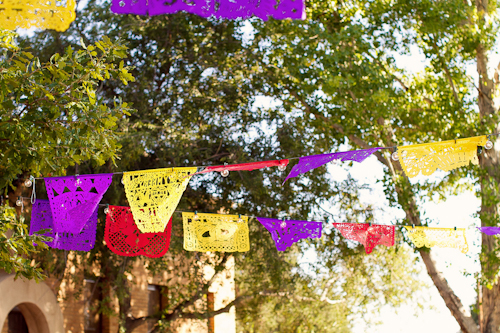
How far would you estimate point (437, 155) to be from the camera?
6.26 m

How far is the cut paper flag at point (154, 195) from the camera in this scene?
5.99 meters

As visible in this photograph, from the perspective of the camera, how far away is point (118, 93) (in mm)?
10828

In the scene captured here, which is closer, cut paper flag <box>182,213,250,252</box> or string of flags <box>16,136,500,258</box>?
string of flags <box>16,136,500,258</box>

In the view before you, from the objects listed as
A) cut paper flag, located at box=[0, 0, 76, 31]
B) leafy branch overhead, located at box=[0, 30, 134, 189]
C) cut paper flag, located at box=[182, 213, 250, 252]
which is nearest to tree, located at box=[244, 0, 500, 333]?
cut paper flag, located at box=[182, 213, 250, 252]

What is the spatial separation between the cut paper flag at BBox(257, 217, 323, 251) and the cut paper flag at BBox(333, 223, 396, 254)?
2.09ft

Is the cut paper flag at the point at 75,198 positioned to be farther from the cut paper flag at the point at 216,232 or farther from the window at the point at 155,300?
the window at the point at 155,300

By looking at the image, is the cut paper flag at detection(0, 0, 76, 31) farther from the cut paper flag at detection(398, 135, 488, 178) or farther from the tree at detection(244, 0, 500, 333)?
the tree at detection(244, 0, 500, 333)

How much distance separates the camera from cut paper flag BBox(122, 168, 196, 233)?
5.99 meters

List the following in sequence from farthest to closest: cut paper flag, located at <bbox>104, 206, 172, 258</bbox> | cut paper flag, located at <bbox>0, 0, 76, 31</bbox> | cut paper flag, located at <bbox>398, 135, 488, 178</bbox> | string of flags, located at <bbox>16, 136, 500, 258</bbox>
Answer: cut paper flag, located at <bbox>104, 206, 172, 258</bbox> < cut paper flag, located at <bbox>398, 135, 488, 178</bbox> < string of flags, located at <bbox>16, 136, 500, 258</bbox> < cut paper flag, located at <bbox>0, 0, 76, 31</bbox>

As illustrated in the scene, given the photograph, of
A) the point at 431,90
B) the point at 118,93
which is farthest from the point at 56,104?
the point at 431,90

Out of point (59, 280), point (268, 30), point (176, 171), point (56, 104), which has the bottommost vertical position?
point (59, 280)

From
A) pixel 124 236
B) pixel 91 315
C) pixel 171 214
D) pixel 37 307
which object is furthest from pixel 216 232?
pixel 91 315

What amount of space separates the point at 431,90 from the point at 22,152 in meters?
9.78

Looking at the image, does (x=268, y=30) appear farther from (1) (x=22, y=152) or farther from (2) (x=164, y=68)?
(1) (x=22, y=152)
